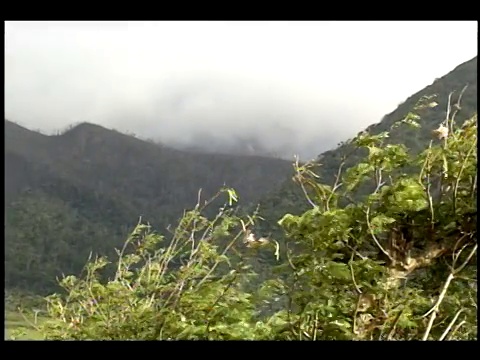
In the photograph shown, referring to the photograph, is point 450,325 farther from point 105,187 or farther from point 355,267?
point 105,187

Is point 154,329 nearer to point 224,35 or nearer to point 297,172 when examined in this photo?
point 297,172

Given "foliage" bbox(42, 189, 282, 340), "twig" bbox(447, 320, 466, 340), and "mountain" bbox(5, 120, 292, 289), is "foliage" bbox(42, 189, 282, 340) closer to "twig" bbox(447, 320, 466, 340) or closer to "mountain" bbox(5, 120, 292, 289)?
"mountain" bbox(5, 120, 292, 289)

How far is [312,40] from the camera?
1.58 m

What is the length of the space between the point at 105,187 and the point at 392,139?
0.90 m

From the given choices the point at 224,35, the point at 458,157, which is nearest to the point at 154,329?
the point at 224,35

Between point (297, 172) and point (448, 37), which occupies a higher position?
point (448, 37)

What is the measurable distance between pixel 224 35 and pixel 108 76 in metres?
0.51

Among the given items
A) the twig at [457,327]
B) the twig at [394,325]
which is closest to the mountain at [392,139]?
the twig at [394,325]

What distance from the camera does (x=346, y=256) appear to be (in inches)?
60.1

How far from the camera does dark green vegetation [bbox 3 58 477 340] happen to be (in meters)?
1.46

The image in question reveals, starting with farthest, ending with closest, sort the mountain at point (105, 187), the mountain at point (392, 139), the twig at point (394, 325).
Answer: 1. the mountain at point (105, 187)
2. the mountain at point (392, 139)
3. the twig at point (394, 325)

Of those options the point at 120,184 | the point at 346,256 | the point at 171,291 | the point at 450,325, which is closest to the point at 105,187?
the point at 120,184

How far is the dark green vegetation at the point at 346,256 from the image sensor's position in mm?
1456

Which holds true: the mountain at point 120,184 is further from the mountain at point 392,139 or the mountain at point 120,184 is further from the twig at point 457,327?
the twig at point 457,327
